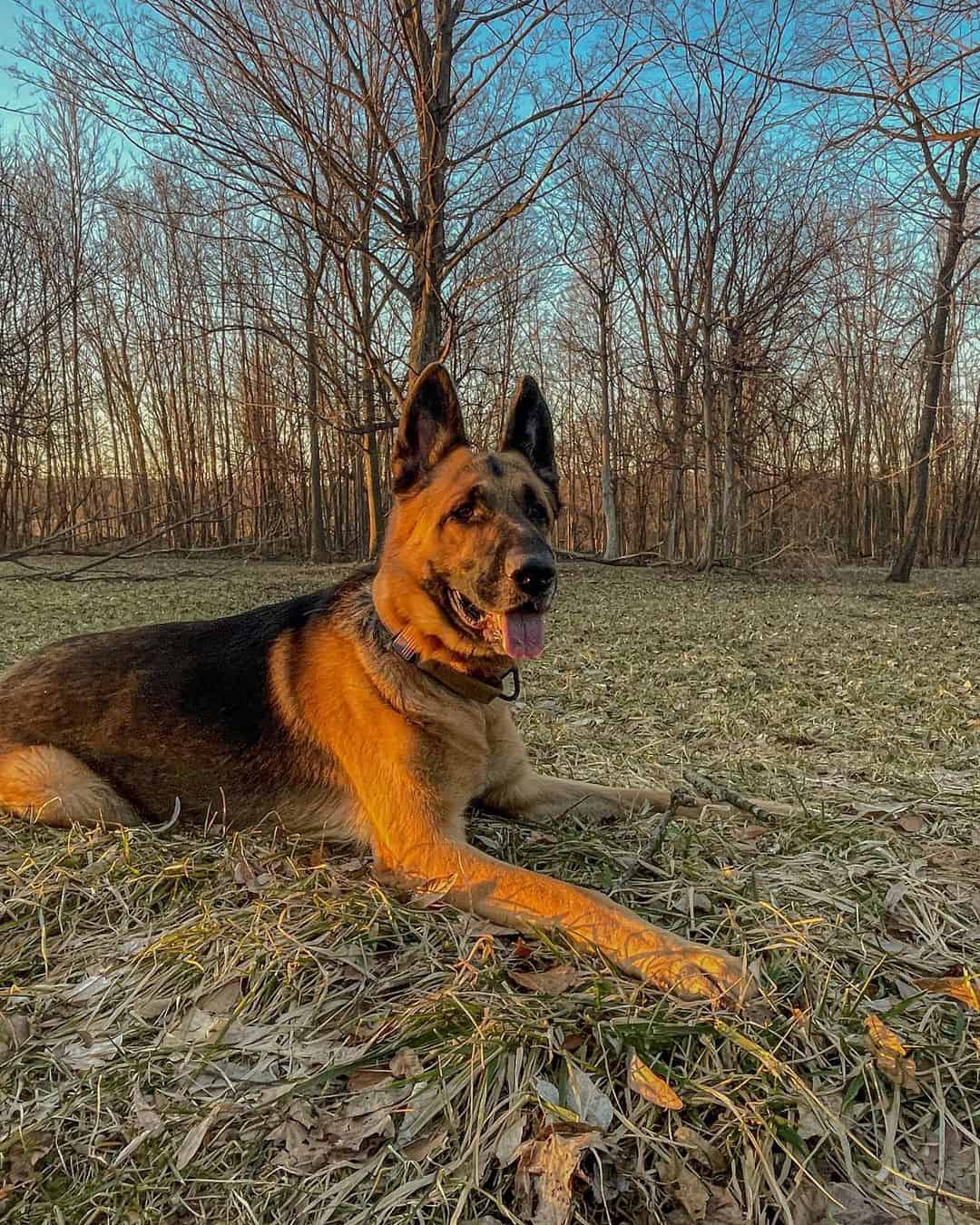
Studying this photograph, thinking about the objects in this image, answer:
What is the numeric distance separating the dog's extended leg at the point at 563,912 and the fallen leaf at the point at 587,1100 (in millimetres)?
368

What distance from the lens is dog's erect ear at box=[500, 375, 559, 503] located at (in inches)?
125

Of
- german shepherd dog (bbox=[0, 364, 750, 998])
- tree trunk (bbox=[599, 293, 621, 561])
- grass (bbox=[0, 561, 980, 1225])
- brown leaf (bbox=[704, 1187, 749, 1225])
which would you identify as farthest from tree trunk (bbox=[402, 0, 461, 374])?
tree trunk (bbox=[599, 293, 621, 561])

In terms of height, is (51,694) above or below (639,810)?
above

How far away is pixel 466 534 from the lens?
2711 millimetres

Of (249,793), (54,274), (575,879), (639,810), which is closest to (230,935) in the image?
(249,793)

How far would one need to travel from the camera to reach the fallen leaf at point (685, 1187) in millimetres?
1353

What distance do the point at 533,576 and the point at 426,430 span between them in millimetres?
929

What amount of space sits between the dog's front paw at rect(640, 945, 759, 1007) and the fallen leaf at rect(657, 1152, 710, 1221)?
1.36 feet

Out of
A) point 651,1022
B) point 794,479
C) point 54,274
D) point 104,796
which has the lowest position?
point 651,1022

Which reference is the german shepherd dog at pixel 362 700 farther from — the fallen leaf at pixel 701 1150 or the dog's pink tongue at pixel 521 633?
the fallen leaf at pixel 701 1150

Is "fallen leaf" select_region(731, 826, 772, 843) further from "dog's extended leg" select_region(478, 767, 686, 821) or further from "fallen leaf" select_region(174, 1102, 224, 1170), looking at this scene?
"fallen leaf" select_region(174, 1102, 224, 1170)

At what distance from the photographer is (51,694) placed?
2852mm

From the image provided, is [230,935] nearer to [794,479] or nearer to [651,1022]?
[651,1022]

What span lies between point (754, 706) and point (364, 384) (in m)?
10.1
